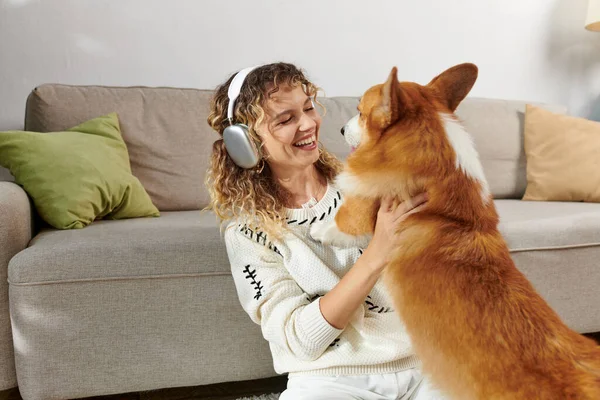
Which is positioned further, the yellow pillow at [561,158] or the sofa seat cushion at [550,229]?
the yellow pillow at [561,158]

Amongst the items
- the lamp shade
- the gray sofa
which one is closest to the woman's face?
the gray sofa

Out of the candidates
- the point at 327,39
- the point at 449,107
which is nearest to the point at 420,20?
the point at 327,39

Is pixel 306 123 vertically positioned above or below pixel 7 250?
above

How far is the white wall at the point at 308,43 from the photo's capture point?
2.44 metres

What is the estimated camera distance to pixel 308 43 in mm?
2838

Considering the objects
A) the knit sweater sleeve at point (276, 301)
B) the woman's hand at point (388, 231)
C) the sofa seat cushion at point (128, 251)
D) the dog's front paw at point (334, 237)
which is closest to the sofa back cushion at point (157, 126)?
the sofa seat cushion at point (128, 251)

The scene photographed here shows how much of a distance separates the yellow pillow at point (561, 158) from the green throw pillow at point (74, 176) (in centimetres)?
185

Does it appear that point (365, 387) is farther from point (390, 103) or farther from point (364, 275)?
point (390, 103)

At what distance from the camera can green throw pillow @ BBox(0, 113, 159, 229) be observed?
176 cm

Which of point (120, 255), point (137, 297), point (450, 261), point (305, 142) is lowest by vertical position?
point (137, 297)

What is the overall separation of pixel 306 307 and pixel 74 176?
3.62 feet

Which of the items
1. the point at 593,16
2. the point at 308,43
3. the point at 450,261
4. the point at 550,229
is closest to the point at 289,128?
the point at 450,261

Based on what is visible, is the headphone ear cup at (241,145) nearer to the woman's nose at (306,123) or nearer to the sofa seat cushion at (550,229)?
the woman's nose at (306,123)

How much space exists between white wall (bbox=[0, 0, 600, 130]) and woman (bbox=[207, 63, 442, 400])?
1.38 m
